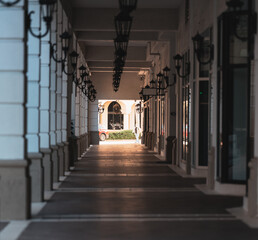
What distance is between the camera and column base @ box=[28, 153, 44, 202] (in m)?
9.54

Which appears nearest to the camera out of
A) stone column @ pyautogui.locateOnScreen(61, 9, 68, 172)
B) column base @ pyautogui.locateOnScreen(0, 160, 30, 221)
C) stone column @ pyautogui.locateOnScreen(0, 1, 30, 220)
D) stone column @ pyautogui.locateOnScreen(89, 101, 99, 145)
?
column base @ pyautogui.locateOnScreen(0, 160, 30, 221)

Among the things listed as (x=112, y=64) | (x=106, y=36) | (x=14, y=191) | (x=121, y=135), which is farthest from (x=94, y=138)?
(x=14, y=191)

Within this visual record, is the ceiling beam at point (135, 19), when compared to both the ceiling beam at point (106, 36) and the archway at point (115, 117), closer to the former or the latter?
the ceiling beam at point (106, 36)

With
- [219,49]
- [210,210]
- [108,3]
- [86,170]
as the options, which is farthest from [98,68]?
[210,210]

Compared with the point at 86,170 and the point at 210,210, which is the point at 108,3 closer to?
the point at 86,170

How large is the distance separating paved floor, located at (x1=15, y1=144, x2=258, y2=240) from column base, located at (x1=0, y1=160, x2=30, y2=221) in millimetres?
316

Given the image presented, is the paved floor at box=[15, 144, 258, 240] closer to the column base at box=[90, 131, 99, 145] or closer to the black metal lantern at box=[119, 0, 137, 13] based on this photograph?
the black metal lantern at box=[119, 0, 137, 13]

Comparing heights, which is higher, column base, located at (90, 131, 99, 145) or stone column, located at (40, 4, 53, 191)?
stone column, located at (40, 4, 53, 191)

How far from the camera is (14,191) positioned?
782cm

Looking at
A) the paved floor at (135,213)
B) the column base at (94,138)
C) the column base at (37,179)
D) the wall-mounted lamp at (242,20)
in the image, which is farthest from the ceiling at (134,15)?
the column base at (94,138)

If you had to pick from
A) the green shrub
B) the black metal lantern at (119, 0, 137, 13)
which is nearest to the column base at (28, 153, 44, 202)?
the black metal lantern at (119, 0, 137, 13)

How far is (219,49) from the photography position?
11.2m

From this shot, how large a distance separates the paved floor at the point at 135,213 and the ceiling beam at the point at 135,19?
288 inches

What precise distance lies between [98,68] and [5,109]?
79.7ft
